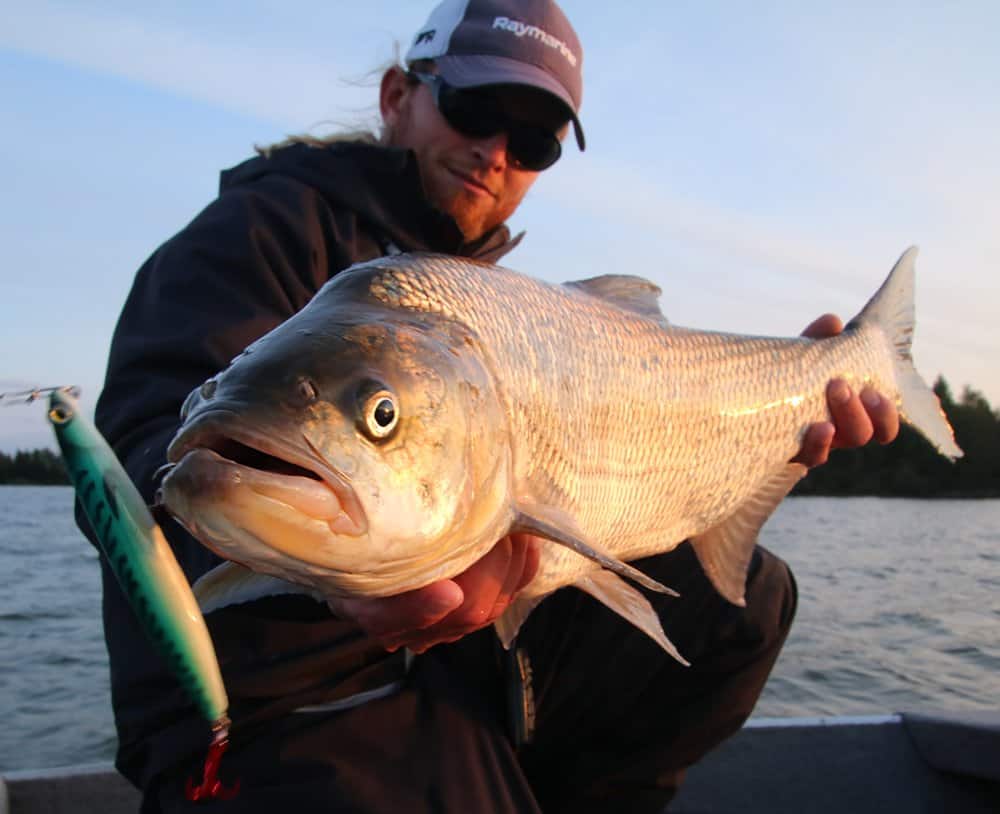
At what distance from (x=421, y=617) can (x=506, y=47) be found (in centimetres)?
257

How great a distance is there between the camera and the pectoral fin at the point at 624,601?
2322 mm

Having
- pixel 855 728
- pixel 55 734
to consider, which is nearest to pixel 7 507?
pixel 55 734

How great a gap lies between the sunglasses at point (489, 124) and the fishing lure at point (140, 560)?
8.49 feet

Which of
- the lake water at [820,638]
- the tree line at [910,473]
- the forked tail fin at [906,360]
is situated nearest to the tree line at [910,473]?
the tree line at [910,473]

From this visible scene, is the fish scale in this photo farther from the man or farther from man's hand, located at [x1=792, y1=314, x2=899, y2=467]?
the man

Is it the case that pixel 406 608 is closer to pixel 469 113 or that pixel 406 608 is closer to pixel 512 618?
pixel 512 618

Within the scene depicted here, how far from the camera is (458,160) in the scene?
12.5 ft

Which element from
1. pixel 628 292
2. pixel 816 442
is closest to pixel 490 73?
pixel 628 292

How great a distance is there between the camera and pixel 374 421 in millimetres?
1489

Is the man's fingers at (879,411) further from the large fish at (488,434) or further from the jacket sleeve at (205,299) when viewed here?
the jacket sleeve at (205,299)

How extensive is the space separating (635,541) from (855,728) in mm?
2719

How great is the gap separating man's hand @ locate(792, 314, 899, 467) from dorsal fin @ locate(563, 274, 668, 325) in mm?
837

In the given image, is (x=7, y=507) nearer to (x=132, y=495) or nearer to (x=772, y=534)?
(x=772, y=534)

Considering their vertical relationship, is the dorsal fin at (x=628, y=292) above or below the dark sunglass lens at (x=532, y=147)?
below
